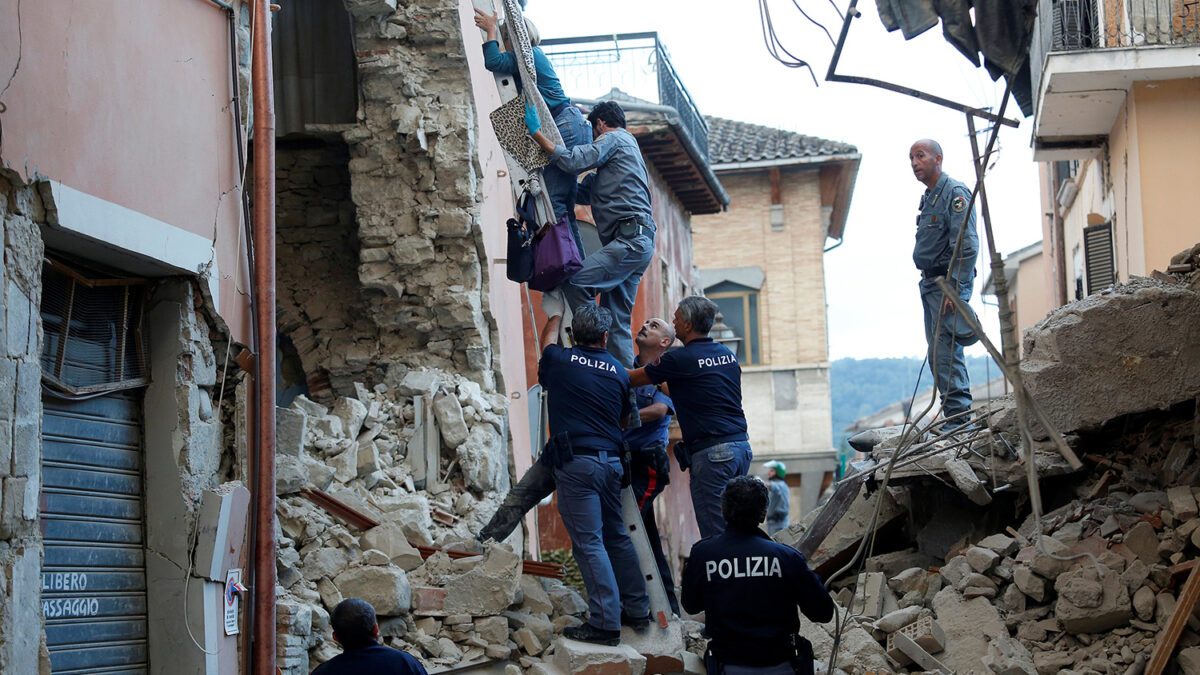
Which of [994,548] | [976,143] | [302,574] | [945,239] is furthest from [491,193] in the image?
[976,143]

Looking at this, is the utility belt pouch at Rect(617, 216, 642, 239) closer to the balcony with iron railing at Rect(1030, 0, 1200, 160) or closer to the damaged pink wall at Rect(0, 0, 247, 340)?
the damaged pink wall at Rect(0, 0, 247, 340)

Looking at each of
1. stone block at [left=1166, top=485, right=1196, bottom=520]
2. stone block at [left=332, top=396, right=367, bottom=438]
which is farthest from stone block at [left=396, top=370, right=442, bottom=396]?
stone block at [left=1166, top=485, right=1196, bottom=520]

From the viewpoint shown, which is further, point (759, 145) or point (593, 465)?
point (759, 145)

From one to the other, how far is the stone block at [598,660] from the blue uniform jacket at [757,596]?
3.91 ft

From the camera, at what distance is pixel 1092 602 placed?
20.9ft

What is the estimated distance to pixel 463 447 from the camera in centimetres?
879

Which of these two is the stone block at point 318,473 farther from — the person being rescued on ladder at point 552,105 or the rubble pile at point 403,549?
the person being rescued on ladder at point 552,105

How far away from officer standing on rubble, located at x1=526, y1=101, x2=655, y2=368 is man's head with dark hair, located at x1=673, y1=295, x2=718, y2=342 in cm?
71

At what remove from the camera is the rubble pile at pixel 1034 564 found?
6379mm

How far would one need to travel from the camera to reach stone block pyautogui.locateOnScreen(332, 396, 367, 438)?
28.1ft

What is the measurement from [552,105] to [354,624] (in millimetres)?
4087

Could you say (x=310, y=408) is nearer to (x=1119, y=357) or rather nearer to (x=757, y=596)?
(x=757, y=596)

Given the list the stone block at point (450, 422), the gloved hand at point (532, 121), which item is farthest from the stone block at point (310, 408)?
the gloved hand at point (532, 121)

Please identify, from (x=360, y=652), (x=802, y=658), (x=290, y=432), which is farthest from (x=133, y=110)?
(x=802, y=658)
